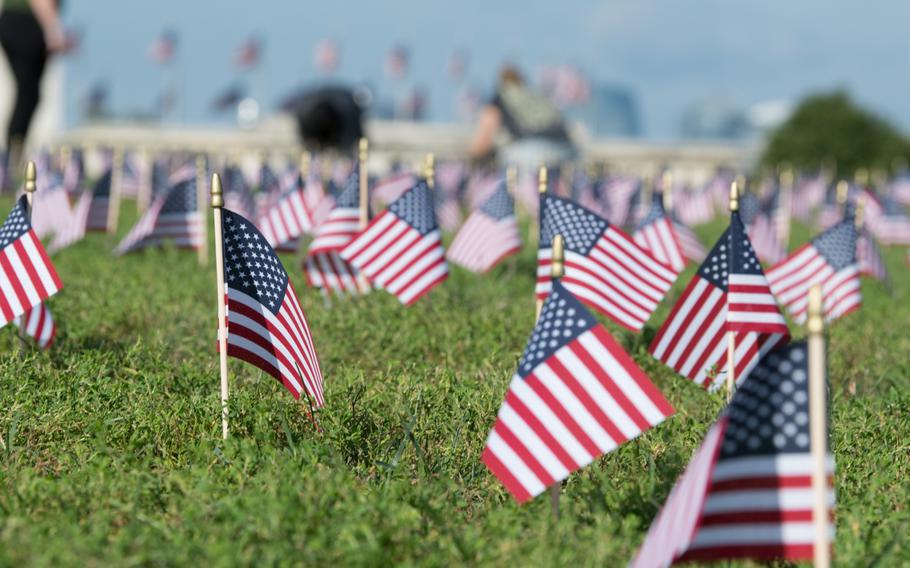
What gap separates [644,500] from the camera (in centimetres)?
484

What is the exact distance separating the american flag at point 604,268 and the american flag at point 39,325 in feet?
7.85

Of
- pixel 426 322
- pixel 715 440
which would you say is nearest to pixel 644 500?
pixel 715 440

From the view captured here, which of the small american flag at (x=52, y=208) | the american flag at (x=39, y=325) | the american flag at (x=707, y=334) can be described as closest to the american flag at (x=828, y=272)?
the american flag at (x=707, y=334)

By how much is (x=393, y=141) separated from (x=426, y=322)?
2281 inches

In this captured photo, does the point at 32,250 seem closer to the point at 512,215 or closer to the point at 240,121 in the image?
the point at 512,215

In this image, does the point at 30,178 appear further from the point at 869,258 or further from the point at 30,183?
the point at 869,258

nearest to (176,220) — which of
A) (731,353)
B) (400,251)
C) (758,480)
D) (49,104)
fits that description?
(400,251)

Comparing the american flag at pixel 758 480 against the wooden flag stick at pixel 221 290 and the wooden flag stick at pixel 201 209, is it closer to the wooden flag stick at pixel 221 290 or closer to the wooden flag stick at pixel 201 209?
the wooden flag stick at pixel 221 290

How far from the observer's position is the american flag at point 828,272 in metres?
9.21

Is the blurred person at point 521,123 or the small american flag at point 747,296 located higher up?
the blurred person at point 521,123

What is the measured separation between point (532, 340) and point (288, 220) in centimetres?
519

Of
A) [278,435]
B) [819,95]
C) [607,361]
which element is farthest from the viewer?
[819,95]

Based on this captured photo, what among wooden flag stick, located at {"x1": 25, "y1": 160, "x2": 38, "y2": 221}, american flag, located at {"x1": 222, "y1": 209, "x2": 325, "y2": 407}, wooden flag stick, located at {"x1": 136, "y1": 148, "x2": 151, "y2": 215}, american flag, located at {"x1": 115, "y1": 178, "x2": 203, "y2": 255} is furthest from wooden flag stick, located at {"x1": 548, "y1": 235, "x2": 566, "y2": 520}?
wooden flag stick, located at {"x1": 136, "y1": 148, "x2": 151, "y2": 215}

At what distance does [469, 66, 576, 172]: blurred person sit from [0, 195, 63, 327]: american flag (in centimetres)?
1330
